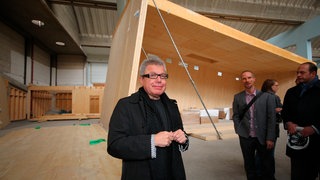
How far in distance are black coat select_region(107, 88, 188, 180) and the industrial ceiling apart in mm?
5547

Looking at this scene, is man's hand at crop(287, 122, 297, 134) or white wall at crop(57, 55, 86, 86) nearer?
man's hand at crop(287, 122, 297, 134)

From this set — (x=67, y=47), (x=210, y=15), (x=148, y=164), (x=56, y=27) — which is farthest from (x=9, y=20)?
(x=148, y=164)

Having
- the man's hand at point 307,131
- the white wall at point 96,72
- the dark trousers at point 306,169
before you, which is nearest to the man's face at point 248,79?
the man's hand at point 307,131

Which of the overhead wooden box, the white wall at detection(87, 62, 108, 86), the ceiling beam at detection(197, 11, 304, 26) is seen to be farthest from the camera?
the white wall at detection(87, 62, 108, 86)

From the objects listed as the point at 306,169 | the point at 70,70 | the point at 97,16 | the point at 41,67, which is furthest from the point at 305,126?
the point at 70,70

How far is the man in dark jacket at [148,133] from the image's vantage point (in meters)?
0.99

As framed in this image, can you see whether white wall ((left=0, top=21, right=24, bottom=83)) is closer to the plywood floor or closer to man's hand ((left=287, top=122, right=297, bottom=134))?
the plywood floor

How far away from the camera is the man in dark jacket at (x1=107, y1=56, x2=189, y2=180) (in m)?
0.99

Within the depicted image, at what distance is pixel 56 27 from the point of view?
7645 mm

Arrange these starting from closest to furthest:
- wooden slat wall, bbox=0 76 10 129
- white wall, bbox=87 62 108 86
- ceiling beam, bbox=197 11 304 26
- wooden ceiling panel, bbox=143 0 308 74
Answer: wooden ceiling panel, bbox=143 0 308 74 < wooden slat wall, bbox=0 76 10 129 < ceiling beam, bbox=197 11 304 26 < white wall, bbox=87 62 108 86

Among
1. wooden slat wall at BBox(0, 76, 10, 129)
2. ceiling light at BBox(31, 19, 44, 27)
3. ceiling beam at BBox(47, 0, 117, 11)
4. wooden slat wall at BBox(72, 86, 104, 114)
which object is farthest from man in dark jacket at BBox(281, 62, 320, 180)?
ceiling light at BBox(31, 19, 44, 27)

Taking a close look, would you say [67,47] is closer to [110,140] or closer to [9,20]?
Result: [9,20]

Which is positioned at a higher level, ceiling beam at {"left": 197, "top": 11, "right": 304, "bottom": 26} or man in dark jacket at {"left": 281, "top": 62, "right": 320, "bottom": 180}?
ceiling beam at {"left": 197, "top": 11, "right": 304, "bottom": 26}

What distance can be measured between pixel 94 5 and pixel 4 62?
4460mm
